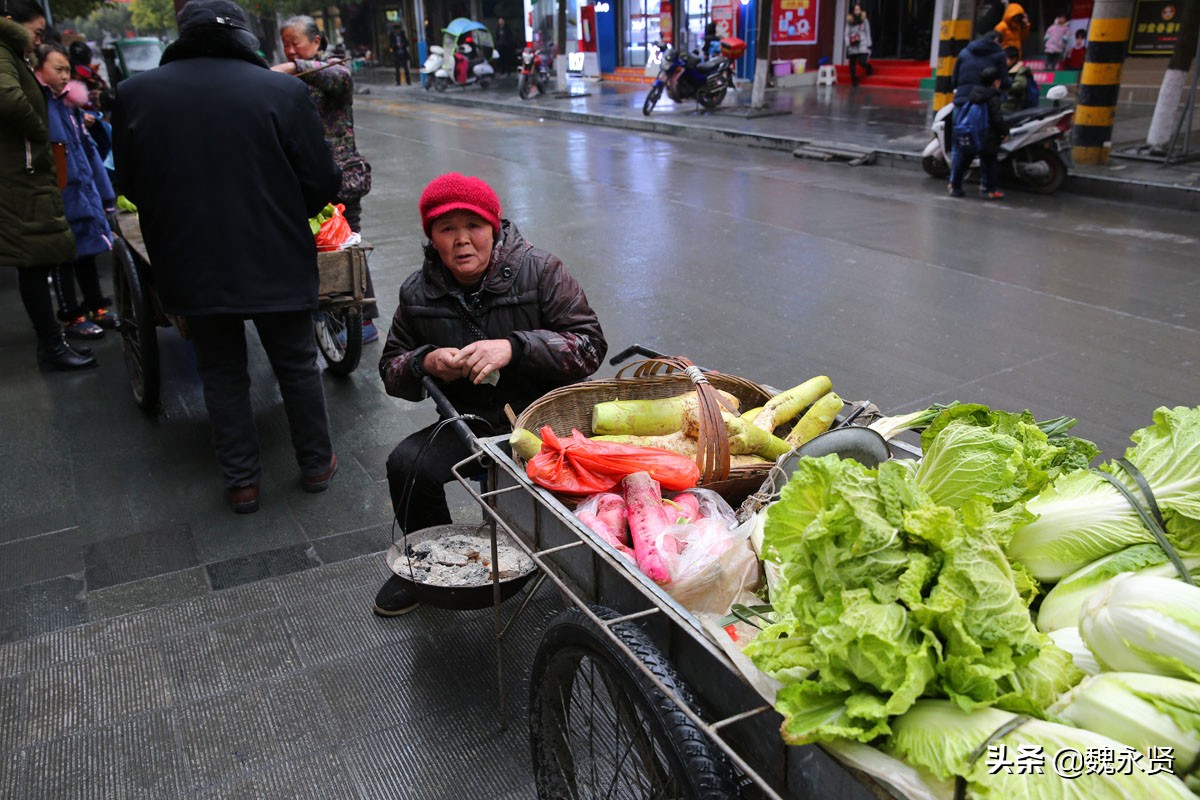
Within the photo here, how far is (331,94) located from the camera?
5.30 m

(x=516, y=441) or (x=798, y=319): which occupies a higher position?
(x=516, y=441)

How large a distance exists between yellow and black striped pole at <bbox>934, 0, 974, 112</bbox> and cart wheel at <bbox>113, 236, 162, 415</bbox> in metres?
11.4

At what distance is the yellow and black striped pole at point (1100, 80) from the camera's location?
10484 mm

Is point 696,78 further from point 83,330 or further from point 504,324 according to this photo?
point 504,324

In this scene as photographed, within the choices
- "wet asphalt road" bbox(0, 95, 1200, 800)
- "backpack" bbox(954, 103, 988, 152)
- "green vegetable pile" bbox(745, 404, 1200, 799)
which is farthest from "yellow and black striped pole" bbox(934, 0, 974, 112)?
"green vegetable pile" bbox(745, 404, 1200, 799)

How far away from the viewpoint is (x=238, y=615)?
10.7 feet

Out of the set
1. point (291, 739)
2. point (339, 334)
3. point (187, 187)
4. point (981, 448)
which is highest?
point (187, 187)

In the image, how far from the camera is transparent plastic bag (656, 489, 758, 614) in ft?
6.68

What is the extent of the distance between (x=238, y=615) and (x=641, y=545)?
1.86 metres

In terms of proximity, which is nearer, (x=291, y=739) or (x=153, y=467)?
(x=291, y=739)

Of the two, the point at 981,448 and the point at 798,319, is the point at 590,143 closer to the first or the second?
the point at 798,319

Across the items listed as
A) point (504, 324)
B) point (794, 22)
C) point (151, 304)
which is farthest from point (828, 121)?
point (504, 324)

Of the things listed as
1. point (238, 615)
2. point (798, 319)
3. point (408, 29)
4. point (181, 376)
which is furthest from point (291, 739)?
point (408, 29)

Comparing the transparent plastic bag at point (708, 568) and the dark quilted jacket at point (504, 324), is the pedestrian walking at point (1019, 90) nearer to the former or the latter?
the dark quilted jacket at point (504, 324)
